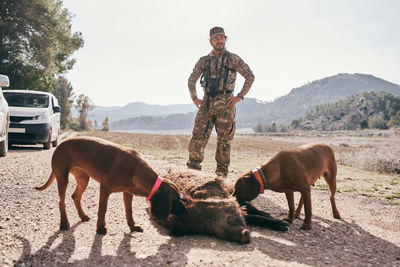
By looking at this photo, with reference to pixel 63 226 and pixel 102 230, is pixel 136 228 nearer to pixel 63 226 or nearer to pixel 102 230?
pixel 102 230

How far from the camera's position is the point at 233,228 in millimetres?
3213

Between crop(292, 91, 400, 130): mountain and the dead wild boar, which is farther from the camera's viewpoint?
crop(292, 91, 400, 130): mountain

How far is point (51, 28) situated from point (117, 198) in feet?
66.5

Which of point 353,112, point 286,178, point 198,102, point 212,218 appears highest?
point 353,112

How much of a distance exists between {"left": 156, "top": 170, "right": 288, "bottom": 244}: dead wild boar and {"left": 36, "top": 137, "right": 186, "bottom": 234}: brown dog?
8.7 inches

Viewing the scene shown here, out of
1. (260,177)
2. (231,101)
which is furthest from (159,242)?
(231,101)

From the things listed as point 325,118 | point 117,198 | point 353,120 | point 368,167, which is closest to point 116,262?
point 117,198

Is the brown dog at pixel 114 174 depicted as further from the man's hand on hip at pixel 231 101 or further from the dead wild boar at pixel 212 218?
the man's hand on hip at pixel 231 101

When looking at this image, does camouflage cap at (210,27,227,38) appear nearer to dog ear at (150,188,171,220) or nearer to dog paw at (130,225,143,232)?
dog ear at (150,188,171,220)

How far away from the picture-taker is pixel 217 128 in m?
6.02

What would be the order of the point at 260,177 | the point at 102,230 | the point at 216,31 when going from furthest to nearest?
the point at 216,31
the point at 260,177
the point at 102,230

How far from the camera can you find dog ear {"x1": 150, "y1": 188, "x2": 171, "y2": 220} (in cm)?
316

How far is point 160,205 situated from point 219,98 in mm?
3224

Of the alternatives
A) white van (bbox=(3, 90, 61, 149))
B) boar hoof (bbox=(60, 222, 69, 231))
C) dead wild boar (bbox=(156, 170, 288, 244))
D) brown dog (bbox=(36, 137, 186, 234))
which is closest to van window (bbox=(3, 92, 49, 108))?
white van (bbox=(3, 90, 61, 149))
